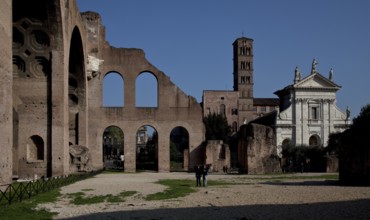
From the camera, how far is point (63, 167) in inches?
1030

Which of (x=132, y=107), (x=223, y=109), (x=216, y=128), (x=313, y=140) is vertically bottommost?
(x=313, y=140)

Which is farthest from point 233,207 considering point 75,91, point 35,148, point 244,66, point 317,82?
point 244,66

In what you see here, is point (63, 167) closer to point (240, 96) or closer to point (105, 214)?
point (105, 214)

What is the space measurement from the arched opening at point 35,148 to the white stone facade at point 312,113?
36830 mm

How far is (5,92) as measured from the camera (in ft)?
53.6

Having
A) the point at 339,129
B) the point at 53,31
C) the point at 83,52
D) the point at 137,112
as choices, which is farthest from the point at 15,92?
the point at 339,129

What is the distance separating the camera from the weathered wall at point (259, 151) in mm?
32500

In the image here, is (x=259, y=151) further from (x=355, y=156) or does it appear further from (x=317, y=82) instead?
(x=317, y=82)

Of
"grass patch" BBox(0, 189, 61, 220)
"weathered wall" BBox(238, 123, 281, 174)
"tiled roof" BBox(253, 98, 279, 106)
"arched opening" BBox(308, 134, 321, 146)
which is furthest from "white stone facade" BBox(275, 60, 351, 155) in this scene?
"grass patch" BBox(0, 189, 61, 220)

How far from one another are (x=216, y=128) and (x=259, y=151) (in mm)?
43063

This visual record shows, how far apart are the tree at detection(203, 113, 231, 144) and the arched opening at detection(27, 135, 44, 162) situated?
160ft

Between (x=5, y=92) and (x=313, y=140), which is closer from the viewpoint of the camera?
(x=5, y=92)

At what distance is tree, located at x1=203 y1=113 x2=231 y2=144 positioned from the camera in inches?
2965

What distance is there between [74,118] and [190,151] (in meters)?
9.68
